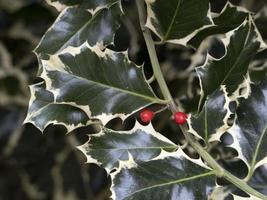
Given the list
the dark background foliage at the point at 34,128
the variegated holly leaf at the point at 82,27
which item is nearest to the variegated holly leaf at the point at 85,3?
the variegated holly leaf at the point at 82,27

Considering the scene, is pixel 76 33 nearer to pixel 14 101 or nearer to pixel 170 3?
pixel 170 3

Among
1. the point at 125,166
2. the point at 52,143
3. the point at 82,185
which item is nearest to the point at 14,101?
the point at 52,143

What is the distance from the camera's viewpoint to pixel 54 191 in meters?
1.19

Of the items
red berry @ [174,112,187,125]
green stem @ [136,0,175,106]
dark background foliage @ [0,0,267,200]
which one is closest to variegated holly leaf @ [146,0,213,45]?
green stem @ [136,0,175,106]

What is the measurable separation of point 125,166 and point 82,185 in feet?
2.08

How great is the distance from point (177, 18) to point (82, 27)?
0.41 ft

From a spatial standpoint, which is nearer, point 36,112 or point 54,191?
point 36,112

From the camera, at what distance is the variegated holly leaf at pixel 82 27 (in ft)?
2.22

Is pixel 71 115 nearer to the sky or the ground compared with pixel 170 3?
nearer to the ground

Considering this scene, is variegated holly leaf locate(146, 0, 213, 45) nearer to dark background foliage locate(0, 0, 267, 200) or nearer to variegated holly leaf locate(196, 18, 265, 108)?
variegated holly leaf locate(196, 18, 265, 108)

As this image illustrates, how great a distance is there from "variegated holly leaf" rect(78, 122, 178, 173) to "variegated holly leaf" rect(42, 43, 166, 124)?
24mm

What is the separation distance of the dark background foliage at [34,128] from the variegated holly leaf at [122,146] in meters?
0.40

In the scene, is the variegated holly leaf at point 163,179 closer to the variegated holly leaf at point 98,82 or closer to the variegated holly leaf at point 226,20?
the variegated holly leaf at point 98,82

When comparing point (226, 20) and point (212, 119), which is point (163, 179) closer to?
point (212, 119)
